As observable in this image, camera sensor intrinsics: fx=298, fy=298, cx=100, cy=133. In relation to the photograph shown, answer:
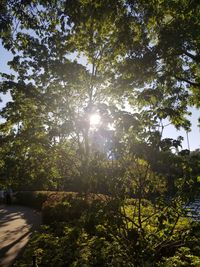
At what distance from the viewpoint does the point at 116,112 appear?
16.8ft

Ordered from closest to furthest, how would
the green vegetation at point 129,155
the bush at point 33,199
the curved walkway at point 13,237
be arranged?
the green vegetation at point 129,155
the curved walkway at point 13,237
the bush at point 33,199

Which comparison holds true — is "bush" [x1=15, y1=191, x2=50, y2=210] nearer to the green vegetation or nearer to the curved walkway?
the curved walkway

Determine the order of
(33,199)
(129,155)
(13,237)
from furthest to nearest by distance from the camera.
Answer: (33,199), (13,237), (129,155)

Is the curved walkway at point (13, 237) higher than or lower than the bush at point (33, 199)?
lower

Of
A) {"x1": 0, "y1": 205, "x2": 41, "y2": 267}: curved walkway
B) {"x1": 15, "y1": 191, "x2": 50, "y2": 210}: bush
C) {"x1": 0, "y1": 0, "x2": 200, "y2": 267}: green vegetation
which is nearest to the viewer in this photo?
{"x1": 0, "y1": 0, "x2": 200, "y2": 267}: green vegetation

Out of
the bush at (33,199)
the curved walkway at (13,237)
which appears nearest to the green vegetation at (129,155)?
the curved walkway at (13,237)

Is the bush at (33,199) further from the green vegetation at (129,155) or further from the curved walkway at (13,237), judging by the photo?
the green vegetation at (129,155)

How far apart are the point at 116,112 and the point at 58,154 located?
209 inches

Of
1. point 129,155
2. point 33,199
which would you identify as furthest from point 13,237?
point 33,199

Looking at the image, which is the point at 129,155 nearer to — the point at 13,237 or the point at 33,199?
the point at 13,237

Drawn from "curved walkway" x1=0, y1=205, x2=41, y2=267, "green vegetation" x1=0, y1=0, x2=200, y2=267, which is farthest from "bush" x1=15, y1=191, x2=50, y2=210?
"green vegetation" x1=0, y1=0, x2=200, y2=267

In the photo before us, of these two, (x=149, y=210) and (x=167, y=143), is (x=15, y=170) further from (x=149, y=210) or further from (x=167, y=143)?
(x=167, y=143)

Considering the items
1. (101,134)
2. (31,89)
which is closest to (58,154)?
(101,134)

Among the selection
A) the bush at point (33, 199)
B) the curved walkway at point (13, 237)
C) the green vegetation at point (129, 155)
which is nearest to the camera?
the green vegetation at point (129, 155)
